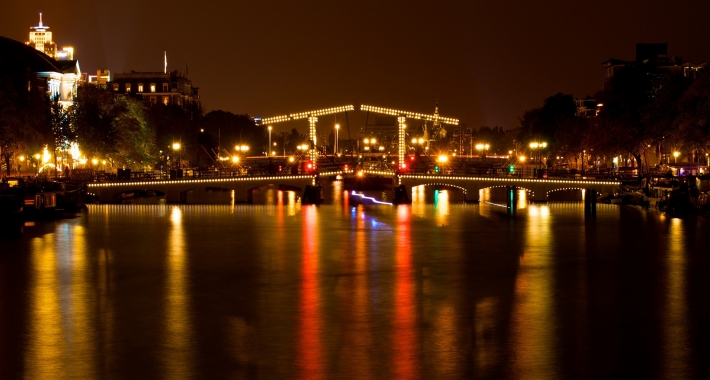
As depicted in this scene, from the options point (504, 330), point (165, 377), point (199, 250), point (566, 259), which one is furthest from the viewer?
point (199, 250)

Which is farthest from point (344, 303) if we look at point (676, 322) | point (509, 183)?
point (509, 183)

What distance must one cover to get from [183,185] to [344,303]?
5375 cm

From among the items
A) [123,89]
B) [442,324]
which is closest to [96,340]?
[442,324]

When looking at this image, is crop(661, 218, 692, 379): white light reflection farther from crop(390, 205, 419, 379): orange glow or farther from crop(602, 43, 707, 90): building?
crop(602, 43, 707, 90): building

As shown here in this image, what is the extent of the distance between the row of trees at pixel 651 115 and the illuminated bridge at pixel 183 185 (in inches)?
1009

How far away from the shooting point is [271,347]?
759 inches

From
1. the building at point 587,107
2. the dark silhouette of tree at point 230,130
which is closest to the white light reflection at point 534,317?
the building at point 587,107

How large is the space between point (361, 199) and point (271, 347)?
6311 centimetres

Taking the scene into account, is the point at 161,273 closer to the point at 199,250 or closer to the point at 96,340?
the point at 199,250

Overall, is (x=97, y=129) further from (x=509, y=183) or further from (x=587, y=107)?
(x=587, y=107)

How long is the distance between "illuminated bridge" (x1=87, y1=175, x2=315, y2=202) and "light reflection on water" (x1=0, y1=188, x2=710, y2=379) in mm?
27105

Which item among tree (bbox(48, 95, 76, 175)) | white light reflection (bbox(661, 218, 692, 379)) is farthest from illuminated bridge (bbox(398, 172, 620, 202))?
white light reflection (bbox(661, 218, 692, 379))

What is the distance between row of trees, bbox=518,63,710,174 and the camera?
214 feet

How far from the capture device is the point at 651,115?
75.7m
